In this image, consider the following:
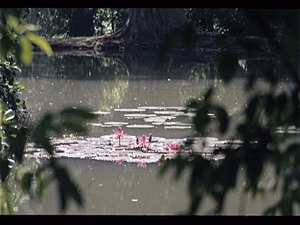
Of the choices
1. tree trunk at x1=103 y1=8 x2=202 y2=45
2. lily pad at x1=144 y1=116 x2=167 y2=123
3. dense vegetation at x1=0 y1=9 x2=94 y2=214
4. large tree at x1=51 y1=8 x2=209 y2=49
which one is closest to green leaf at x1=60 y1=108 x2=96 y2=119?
dense vegetation at x1=0 y1=9 x2=94 y2=214

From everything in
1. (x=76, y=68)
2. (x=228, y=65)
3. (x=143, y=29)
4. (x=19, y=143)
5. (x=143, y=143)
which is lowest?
(x=76, y=68)

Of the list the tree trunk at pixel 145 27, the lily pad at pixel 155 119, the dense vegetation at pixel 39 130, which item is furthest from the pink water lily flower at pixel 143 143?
the tree trunk at pixel 145 27

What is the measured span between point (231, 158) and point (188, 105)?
0.49ft

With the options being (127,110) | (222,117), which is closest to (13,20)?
(222,117)

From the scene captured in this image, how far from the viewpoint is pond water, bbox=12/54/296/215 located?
13.8 feet

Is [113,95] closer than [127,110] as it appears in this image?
No

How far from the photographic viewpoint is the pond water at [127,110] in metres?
4.20

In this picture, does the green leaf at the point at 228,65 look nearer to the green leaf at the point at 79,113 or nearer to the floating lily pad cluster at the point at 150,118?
the green leaf at the point at 79,113

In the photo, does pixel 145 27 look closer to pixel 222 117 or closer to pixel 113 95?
pixel 113 95

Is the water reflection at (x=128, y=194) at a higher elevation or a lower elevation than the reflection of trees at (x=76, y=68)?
higher

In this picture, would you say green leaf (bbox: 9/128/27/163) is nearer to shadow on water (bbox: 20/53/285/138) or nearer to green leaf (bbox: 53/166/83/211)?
green leaf (bbox: 53/166/83/211)

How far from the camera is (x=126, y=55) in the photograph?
20.5 metres

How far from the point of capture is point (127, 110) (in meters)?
8.45

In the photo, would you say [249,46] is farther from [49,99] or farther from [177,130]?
[49,99]
